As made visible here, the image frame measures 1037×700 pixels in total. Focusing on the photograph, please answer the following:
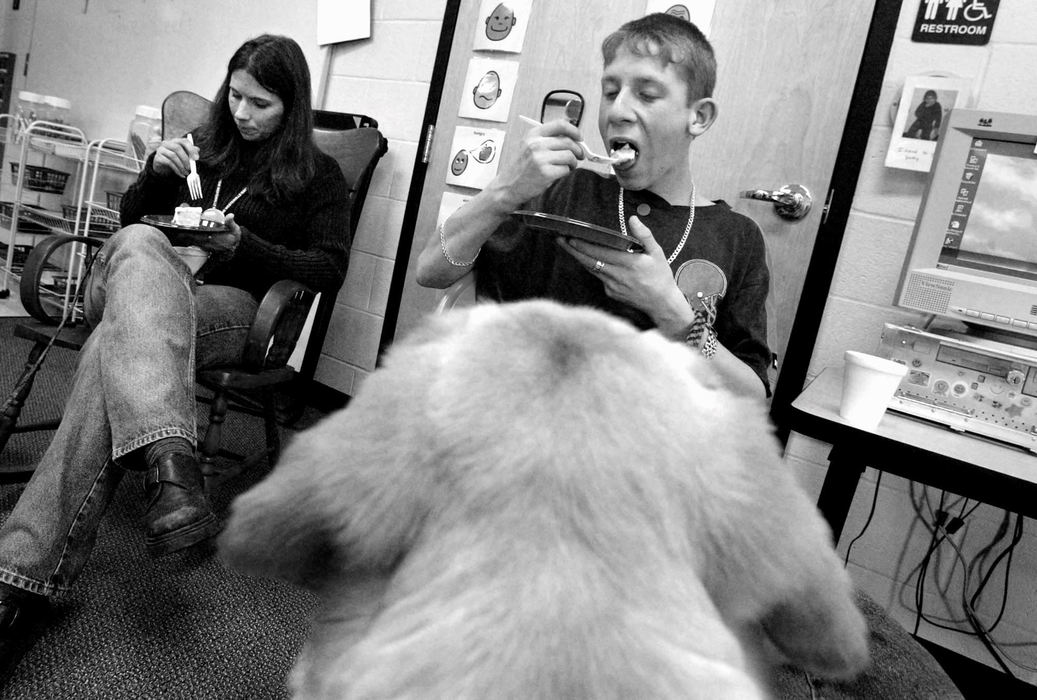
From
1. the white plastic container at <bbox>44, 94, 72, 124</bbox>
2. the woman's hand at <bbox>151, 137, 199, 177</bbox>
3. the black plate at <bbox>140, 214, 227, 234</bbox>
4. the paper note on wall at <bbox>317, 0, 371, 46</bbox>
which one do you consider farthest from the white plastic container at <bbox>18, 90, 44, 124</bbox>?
the black plate at <bbox>140, 214, 227, 234</bbox>

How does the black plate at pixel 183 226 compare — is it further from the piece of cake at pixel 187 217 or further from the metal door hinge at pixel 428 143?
the metal door hinge at pixel 428 143

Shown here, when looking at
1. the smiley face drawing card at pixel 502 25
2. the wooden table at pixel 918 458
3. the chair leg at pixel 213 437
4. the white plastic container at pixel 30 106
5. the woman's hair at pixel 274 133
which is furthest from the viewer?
the white plastic container at pixel 30 106

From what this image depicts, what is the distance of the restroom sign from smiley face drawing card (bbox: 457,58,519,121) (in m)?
1.18

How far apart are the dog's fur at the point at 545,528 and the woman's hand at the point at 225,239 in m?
1.35

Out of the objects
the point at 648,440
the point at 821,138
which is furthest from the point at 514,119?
the point at 648,440

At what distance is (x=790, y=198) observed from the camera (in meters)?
1.77

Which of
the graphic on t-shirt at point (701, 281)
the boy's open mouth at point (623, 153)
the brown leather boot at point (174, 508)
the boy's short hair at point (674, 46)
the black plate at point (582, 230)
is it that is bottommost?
the brown leather boot at point (174, 508)

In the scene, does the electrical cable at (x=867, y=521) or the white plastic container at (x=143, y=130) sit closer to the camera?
the electrical cable at (x=867, y=521)

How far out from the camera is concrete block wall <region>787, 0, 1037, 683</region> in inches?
62.3

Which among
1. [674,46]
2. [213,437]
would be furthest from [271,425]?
[674,46]

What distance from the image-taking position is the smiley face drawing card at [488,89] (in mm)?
2283

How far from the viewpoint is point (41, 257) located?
63.3 inches

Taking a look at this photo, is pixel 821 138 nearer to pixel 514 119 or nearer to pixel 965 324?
pixel 965 324

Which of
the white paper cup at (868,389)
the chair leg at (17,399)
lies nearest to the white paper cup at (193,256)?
the chair leg at (17,399)
